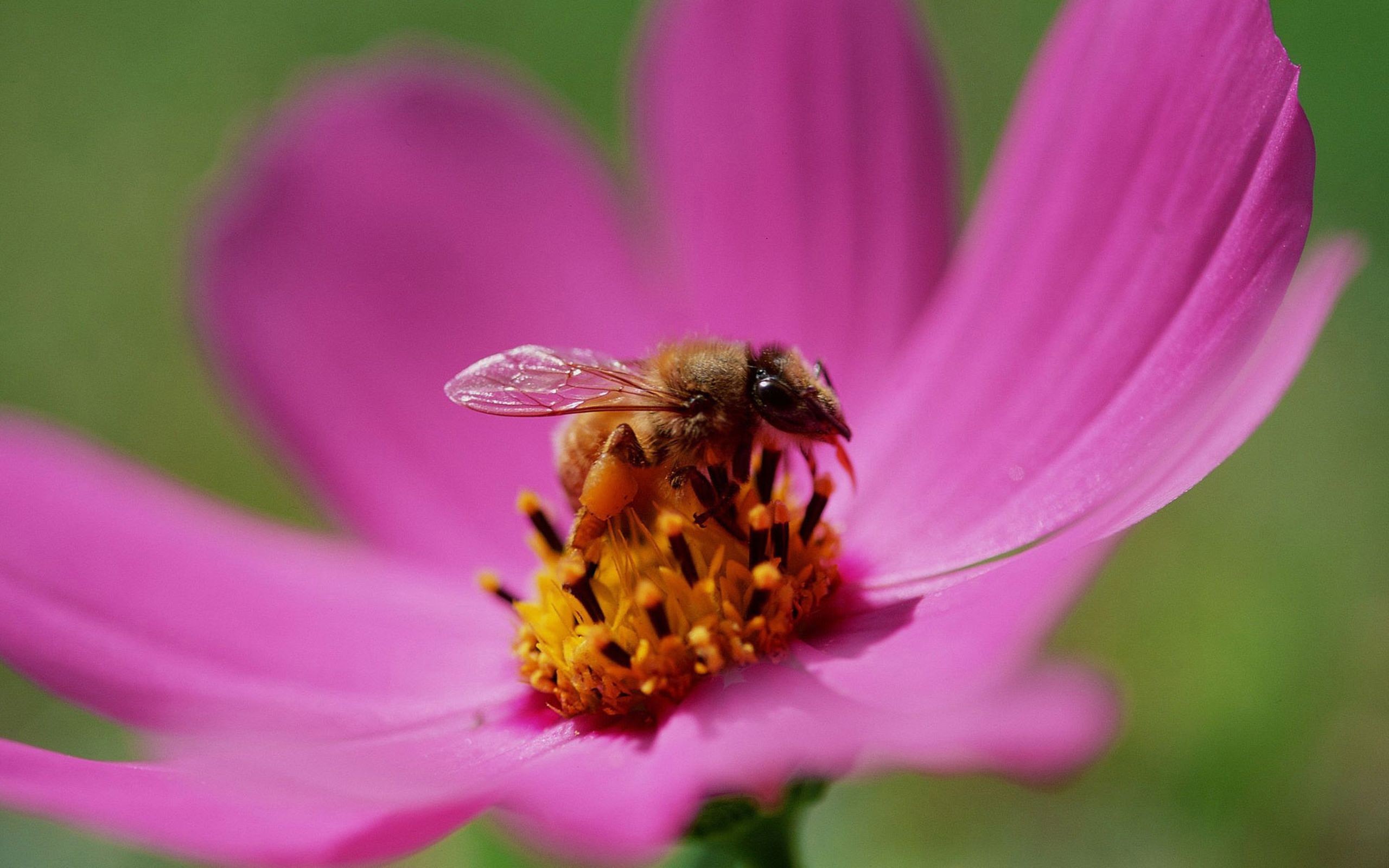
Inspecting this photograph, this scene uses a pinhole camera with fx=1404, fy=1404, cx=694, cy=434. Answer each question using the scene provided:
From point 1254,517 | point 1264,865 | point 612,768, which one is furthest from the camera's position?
point 1254,517

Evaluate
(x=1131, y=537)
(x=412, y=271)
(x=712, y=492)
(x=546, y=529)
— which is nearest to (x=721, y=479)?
(x=712, y=492)

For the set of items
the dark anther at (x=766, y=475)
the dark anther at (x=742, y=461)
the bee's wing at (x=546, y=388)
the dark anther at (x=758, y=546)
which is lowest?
the dark anther at (x=758, y=546)

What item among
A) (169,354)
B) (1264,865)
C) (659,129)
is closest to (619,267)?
(659,129)

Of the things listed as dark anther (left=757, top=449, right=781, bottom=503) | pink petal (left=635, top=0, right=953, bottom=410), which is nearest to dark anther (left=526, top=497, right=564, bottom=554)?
dark anther (left=757, top=449, right=781, bottom=503)

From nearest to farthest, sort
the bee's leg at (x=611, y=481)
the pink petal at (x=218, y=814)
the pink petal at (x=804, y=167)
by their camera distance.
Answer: the pink petal at (x=218, y=814), the bee's leg at (x=611, y=481), the pink petal at (x=804, y=167)

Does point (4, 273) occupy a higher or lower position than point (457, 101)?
higher

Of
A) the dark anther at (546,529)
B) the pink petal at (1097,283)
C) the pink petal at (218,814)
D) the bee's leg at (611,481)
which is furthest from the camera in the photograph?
the dark anther at (546,529)

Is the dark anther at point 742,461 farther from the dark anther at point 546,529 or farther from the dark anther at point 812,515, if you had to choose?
the dark anther at point 546,529

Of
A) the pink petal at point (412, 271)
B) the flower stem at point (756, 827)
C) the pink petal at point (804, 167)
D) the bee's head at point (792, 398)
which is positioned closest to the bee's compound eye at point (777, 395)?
the bee's head at point (792, 398)

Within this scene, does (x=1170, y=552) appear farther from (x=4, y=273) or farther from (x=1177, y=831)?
(x=4, y=273)
